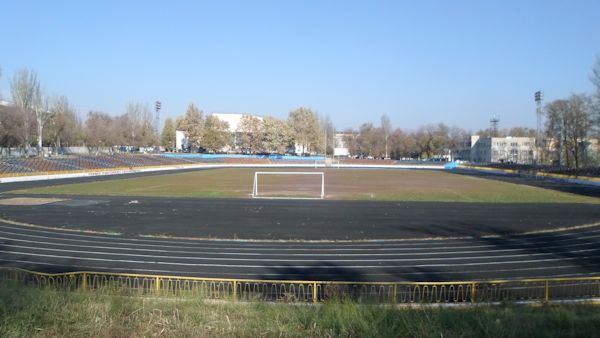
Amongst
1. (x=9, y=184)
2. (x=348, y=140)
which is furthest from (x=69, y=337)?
(x=348, y=140)

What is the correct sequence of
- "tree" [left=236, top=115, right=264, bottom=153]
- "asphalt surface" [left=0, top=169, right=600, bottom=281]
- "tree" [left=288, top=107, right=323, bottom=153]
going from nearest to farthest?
"asphalt surface" [left=0, top=169, right=600, bottom=281] → "tree" [left=236, top=115, right=264, bottom=153] → "tree" [left=288, top=107, right=323, bottom=153]

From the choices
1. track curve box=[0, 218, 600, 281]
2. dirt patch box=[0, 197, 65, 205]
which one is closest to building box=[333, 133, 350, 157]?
dirt patch box=[0, 197, 65, 205]

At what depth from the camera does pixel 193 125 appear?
13250 centimetres

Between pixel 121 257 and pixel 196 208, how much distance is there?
1665 cm

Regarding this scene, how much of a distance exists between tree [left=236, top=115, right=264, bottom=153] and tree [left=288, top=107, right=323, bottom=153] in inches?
484

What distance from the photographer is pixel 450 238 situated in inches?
926

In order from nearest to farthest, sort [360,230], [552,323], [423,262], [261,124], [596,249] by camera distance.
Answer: [552,323]
[423,262]
[596,249]
[360,230]
[261,124]

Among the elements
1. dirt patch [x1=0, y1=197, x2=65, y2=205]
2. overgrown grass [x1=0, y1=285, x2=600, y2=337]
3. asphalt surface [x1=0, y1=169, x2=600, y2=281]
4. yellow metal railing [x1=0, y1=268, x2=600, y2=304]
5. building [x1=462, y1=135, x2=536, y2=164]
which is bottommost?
asphalt surface [x1=0, y1=169, x2=600, y2=281]

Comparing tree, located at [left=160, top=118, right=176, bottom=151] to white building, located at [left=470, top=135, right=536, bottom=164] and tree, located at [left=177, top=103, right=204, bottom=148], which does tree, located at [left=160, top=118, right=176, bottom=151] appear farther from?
white building, located at [left=470, top=135, right=536, bottom=164]

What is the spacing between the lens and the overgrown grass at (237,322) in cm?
564

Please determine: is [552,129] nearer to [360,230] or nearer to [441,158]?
[441,158]

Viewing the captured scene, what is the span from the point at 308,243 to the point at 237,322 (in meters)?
16.2

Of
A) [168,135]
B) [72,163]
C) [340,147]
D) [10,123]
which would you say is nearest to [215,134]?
[168,135]

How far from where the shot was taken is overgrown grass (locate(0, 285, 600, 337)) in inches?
222
